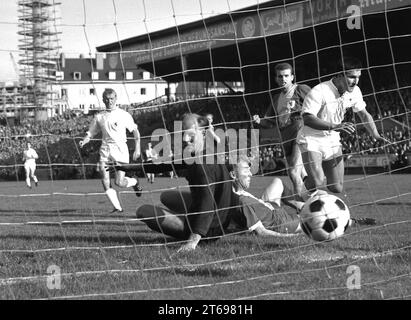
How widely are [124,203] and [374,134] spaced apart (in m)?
5.76

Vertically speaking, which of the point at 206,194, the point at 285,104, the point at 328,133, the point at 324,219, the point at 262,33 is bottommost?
the point at 324,219

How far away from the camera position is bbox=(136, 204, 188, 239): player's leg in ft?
19.2

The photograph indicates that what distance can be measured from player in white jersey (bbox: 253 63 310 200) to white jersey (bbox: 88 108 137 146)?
2.54 m

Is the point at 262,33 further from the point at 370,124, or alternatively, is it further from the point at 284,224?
the point at 284,224


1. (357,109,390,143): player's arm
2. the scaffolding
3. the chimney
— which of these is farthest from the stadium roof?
(357,109,390,143): player's arm

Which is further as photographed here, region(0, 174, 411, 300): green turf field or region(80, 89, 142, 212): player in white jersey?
region(80, 89, 142, 212): player in white jersey

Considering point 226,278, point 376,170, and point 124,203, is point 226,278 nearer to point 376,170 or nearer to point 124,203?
point 124,203

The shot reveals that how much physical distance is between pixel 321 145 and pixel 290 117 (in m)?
0.84

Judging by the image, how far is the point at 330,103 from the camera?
7.00 m

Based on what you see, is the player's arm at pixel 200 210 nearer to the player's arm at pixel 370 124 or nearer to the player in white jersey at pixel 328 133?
the player in white jersey at pixel 328 133

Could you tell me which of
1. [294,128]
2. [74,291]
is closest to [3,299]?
[74,291]

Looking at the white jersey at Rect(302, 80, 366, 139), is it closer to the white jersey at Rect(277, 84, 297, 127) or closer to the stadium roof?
the white jersey at Rect(277, 84, 297, 127)

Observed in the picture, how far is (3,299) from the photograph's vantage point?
3902 millimetres

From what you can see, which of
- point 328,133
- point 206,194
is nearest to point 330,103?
point 328,133
